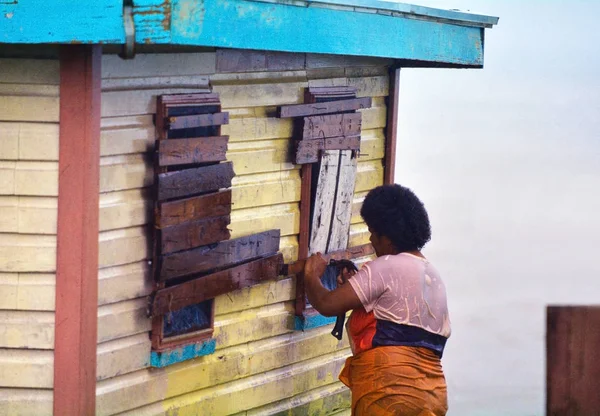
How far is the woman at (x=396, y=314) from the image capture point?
559cm

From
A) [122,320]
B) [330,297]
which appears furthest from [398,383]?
Answer: [122,320]

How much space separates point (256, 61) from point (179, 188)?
98cm

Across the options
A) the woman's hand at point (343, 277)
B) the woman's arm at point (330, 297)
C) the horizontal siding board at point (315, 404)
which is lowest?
the horizontal siding board at point (315, 404)

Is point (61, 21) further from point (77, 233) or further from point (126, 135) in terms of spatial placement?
point (77, 233)

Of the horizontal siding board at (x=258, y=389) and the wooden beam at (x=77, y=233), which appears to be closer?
the wooden beam at (x=77, y=233)

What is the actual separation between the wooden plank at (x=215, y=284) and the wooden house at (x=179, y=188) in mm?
11

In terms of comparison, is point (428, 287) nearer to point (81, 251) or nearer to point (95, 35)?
point (81, 251)

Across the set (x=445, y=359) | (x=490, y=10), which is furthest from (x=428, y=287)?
(x=490, y=10)

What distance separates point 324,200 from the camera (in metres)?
6.91

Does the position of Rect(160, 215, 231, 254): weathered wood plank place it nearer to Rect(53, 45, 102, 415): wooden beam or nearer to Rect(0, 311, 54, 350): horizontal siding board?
Rect(53, 45, 102, 415): wooden beam

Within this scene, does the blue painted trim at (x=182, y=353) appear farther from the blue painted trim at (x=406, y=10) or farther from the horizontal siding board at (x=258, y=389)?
the blue painted trim at (x=406, y=10)

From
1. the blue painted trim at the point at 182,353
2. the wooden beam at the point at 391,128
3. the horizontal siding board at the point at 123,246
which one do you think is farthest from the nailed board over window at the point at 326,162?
the horizontal siding board at the point at 123,246

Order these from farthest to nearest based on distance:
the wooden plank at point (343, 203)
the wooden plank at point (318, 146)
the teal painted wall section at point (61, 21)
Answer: the wooden plank at point (343, 203), the wooden plank at point (318, 146), the teal painted wall section at point (61, 21)

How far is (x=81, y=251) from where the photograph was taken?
517 cm
